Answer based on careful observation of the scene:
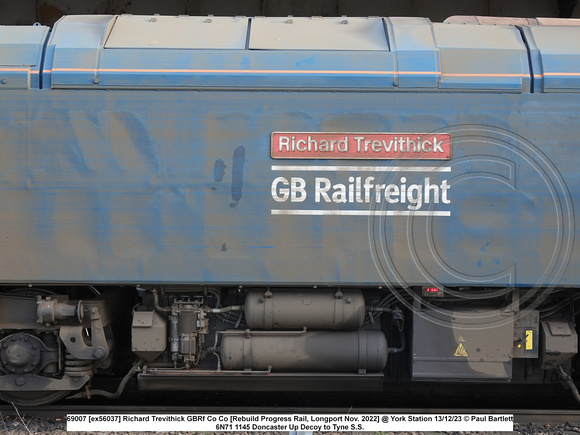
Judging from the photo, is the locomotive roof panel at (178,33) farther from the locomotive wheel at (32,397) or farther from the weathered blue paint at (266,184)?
the locomotive wheel at (32,397)

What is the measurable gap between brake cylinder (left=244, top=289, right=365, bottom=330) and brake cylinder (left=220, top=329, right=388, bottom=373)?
0.11m

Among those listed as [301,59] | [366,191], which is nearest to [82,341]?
[366,191]

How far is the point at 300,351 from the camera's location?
488 cm

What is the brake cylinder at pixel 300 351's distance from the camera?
4.89 meters

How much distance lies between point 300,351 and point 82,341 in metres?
1.84

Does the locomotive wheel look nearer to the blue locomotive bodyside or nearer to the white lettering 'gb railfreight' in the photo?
the blue locomotive bodyside

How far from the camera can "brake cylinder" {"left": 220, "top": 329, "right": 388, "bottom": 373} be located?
4.89 meters

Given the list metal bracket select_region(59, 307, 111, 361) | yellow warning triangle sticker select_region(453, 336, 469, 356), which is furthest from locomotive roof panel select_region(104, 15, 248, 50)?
yellow warning triangle sticker select_region(453, 336, 469, 356)

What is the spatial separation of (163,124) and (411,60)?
2.08 meters

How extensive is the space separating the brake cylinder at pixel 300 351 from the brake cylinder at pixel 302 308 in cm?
11

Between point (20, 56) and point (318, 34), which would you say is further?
point (318, 34)

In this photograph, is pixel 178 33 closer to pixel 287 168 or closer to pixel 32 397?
pixel 287 168

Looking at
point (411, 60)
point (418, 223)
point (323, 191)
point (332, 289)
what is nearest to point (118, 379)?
Answer: point (332, 289)

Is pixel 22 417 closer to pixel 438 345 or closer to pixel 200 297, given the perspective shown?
pixel 200 297
